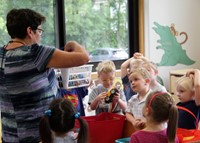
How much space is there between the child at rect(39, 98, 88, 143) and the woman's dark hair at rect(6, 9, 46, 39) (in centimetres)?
36

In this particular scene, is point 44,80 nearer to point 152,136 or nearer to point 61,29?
point 152,136

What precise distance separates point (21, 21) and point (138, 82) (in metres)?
0.92

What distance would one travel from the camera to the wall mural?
12.5 feet

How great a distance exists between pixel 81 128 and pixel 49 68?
308 millimetres

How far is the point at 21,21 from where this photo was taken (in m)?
1.53

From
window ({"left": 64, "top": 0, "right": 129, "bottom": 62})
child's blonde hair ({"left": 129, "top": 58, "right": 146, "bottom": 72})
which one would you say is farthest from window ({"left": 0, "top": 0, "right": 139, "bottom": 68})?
child's blonde hair ({"left": 129, "top": 58, "right": 146, "bottom": 72})

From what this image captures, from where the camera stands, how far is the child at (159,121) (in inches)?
59.5

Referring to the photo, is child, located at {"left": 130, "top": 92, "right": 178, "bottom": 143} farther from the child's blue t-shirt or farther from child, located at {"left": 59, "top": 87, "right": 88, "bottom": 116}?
child, located at {"left": 59, "top": 87, "right": 88, "bottom": 116}

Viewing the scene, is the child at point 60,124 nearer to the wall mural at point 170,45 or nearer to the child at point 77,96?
the child at point 77,96

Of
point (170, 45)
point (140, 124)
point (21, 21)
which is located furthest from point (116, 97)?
point (170, 45)

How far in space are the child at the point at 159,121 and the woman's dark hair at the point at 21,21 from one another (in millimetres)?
657

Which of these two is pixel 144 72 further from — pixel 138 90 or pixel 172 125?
pixel 172 125

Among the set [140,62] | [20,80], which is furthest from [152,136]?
[140,62]

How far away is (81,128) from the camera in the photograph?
4.84 ft
